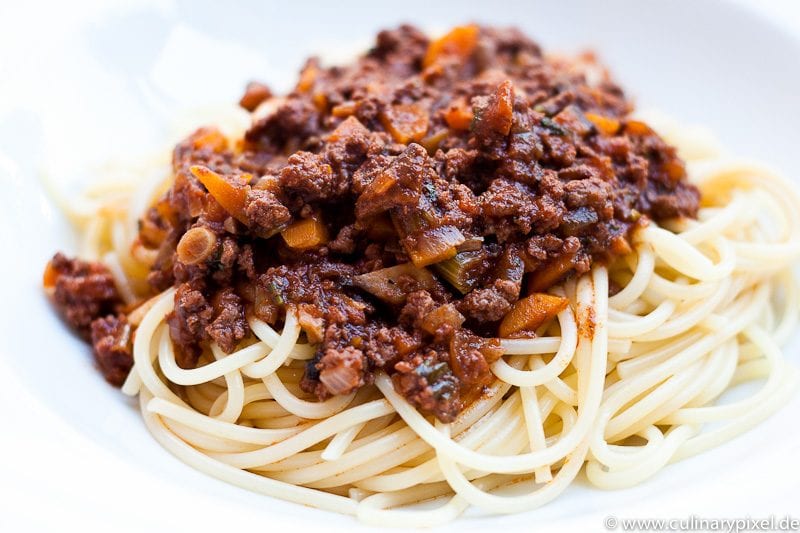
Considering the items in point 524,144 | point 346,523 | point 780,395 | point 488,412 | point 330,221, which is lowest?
point 346,523

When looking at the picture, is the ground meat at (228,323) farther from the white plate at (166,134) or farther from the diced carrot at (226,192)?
the white plate at (166,134)

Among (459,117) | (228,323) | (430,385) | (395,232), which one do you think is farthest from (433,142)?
(228,323)

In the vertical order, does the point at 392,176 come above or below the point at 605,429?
above

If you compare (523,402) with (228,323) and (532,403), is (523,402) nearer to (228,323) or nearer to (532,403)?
(532,403)

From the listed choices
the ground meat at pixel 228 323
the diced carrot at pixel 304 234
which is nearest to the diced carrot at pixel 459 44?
the diced carrot at pixel 304 234

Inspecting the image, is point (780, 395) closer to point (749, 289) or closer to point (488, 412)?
point (749, 289)

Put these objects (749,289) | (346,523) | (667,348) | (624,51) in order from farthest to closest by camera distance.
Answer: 1. (624,51)
2. (749,289)
3. (667,348)
4. (346,523)

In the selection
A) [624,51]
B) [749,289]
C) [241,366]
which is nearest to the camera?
[241,366]

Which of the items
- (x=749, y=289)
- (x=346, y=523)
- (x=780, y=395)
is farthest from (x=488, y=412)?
(x=749, y=289)
